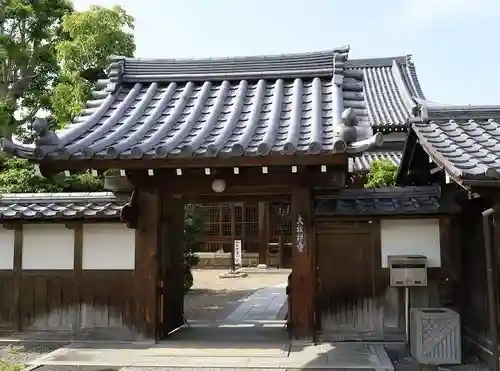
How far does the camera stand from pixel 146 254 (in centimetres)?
891

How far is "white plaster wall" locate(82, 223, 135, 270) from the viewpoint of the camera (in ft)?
30.0

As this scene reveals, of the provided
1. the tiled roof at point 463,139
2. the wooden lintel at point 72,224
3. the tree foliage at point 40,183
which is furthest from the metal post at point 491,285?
Answer: the tree foliage at point 40,183

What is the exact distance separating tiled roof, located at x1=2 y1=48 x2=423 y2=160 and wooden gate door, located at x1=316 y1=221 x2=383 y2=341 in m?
1.83

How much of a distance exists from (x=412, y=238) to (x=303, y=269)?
1.94 meters

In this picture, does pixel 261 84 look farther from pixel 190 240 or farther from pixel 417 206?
pixel 190 240

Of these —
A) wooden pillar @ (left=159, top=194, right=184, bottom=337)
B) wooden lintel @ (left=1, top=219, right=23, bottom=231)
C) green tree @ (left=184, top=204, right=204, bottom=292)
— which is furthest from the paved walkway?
wooden lintel @ (left=1, top=219, right=23, bottom=231)

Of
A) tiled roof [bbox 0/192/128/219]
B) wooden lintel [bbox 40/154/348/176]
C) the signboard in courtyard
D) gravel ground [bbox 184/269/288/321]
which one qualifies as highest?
wooden lintel [bbox 40/154/348/176]

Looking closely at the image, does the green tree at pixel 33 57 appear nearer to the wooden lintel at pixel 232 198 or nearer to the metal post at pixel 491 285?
the wooden lintel at pixel 232 198

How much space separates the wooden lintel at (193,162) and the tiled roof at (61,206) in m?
1.30

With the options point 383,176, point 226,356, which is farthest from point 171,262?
point 383,176

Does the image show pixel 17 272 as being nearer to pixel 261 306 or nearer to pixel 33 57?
pixel 261 306

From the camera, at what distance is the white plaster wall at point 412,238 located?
8867 millimetres

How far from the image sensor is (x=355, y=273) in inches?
353

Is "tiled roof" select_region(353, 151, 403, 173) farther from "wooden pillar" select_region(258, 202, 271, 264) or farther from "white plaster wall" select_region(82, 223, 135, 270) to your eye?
"wooden pillar" select_region(258, 202, 271, 264)
